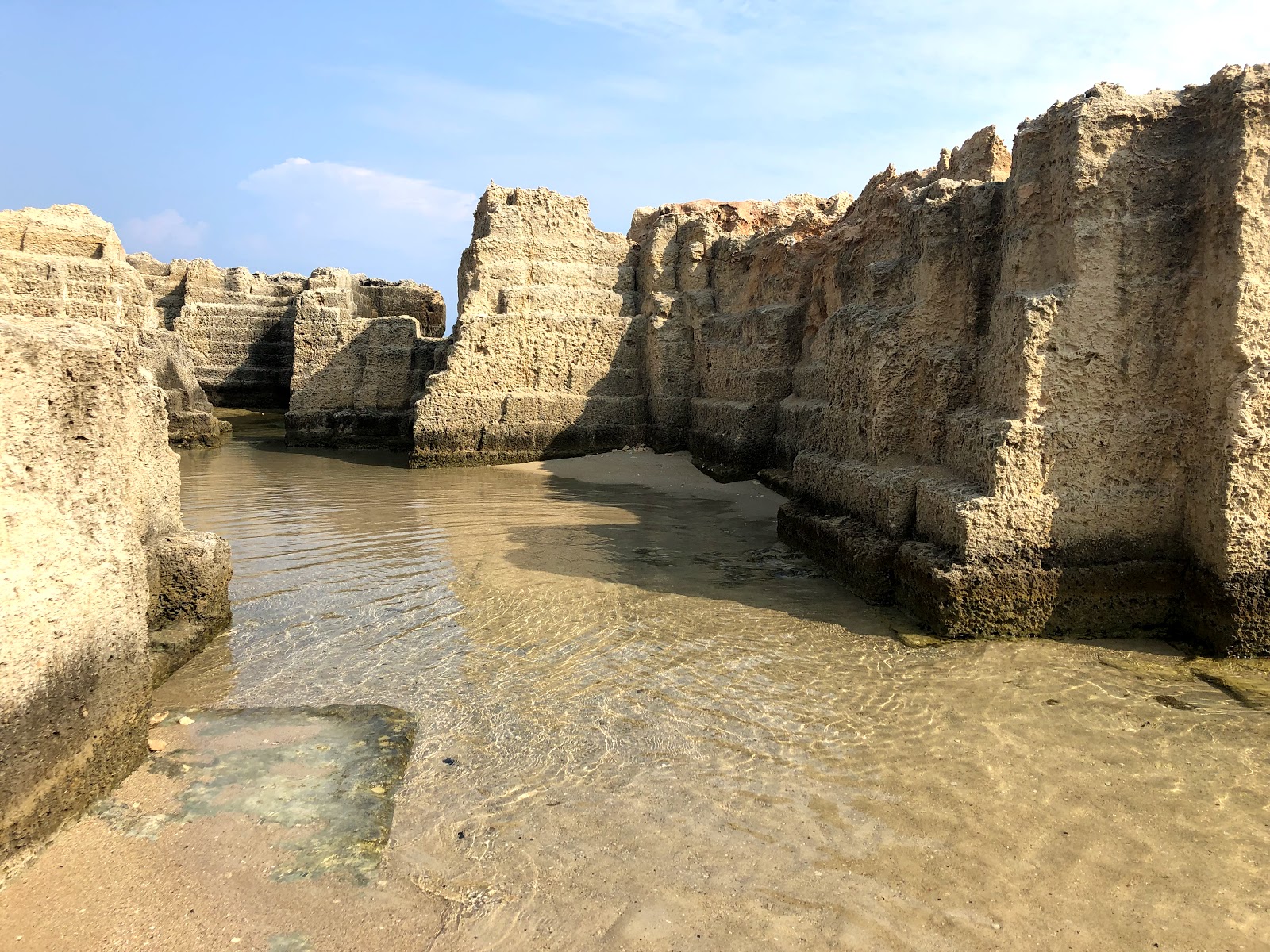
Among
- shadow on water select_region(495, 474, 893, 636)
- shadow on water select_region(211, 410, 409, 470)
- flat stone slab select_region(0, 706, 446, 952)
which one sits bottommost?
flat stone slab select_region(0, 706, 446, 952)

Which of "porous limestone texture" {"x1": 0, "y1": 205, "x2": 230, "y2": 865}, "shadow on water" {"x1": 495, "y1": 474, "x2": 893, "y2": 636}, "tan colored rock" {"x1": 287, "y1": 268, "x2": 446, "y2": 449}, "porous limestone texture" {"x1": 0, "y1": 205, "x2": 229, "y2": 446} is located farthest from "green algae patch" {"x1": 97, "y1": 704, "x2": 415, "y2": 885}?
"tan colored rock" {"x1": 287, "y1": 268, "x2": 446, "y2": 449}

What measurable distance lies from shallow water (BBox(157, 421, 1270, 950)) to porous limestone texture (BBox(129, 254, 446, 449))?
825cm

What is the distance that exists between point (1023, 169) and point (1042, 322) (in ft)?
2.97

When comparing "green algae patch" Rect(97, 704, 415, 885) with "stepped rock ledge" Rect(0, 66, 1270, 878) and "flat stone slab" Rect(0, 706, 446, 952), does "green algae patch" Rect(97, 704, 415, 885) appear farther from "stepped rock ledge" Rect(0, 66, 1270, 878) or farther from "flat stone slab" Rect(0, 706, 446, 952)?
"stepped rock ledge" Rect(0, 66, 1270, 878)

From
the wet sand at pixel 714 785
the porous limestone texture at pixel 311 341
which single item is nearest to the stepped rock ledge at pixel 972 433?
the wet sand at pixel 714 785

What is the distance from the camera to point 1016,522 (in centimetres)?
391

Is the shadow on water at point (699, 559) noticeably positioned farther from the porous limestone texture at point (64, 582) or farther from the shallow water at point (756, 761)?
the porous limestone texture at point (64, 582)

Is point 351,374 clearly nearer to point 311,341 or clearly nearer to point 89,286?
point 311,341

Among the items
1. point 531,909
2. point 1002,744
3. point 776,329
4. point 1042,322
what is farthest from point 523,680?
point 776,329

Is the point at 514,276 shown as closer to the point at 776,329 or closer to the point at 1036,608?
the point at 776,329

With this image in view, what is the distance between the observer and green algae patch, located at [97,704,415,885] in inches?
86.3

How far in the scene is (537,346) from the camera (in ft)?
36.0

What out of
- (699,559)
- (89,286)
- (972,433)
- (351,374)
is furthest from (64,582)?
(351,374)

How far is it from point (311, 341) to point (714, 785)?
12011mm
